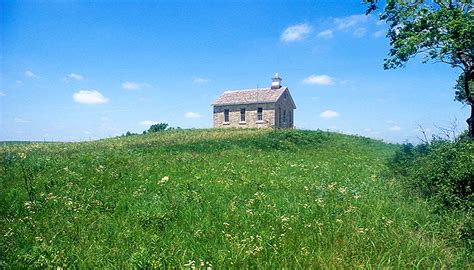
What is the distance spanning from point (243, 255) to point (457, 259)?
3.16m

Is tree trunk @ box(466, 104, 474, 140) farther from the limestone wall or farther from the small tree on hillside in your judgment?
the small tree on hillside

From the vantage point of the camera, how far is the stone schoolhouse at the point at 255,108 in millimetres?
49875

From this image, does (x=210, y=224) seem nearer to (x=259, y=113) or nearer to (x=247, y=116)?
(x=259, y=113)

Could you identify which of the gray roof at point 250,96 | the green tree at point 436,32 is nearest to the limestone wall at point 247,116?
the gray roof at point 250,96

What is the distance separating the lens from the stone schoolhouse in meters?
49.9

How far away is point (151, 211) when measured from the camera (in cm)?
693

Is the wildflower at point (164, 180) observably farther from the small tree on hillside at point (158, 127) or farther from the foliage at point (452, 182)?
the small tree on hillside at point (158, 127)

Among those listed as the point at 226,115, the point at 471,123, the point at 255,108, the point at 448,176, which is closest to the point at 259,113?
the point at 255,108

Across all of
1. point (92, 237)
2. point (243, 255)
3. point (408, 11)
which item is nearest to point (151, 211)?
point (92, 237)

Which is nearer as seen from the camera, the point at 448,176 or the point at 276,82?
the point at 448,176

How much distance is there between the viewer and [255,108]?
167ft

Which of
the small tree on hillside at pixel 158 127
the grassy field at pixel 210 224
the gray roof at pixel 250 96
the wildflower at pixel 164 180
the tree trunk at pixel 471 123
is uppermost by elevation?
the gray roof at pixel 250 96

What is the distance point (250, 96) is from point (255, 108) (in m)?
2.53

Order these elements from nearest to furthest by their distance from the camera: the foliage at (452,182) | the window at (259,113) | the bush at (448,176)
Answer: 1. the foliage at (452,182)
2. the bush at (448,176)
3. the window at (259,113)
